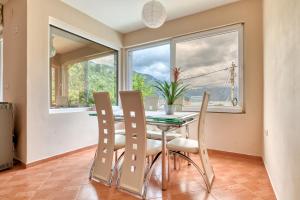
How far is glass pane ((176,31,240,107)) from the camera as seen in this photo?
3.14 metres

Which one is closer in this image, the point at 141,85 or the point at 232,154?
the point at 232,154

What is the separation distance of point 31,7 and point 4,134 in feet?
5.95

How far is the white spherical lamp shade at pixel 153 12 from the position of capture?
2.38m

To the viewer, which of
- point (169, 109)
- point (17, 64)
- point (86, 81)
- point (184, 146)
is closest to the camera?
point (184, 146)

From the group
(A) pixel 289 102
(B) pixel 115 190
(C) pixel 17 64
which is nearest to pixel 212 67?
(A) pixel 289 102

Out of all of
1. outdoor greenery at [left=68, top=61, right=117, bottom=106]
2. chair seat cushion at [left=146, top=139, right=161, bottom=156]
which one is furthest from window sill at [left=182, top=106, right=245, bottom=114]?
outdoor greenery at [left=68, top=61, right=117, bottom=106]

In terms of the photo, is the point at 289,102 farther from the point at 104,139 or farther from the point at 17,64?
the point at 17,64

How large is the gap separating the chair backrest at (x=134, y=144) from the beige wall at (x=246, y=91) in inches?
71.9

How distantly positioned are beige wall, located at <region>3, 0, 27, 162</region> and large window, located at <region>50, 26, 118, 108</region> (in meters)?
0.44

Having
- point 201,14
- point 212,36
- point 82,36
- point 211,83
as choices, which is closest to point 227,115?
point 211,83

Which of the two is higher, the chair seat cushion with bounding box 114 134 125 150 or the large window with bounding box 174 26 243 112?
the large window with bounding box 174 26 243 112

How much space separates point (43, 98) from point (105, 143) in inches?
53.6

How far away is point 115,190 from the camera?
1931 millimetres

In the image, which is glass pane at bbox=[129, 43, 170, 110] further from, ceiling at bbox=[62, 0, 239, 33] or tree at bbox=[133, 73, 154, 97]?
ceiling at bbox=[62, 0, 239, 33]
